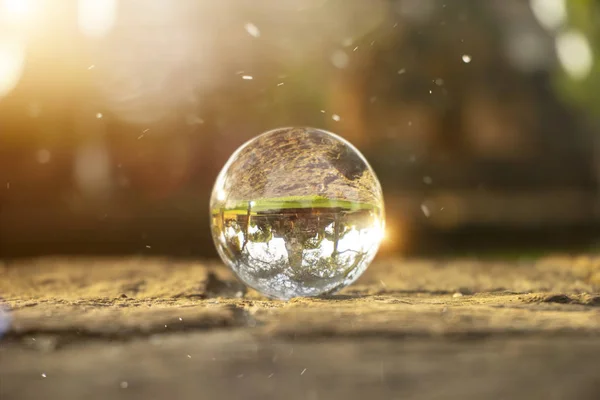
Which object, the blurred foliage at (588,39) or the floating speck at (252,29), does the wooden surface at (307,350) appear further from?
the floating speck at (252,29)

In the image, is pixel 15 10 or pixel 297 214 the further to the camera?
pixel 15 10

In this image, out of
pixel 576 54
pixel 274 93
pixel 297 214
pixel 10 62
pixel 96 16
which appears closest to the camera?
pixel 297 214

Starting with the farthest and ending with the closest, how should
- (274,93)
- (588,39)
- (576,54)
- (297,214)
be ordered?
(274,93)
(576,54)
(588,39)
(297,214)

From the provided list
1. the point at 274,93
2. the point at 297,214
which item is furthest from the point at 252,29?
the point at 297,214

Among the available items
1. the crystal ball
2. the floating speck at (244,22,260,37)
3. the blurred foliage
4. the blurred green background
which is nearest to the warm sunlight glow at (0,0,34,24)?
the blurred green background

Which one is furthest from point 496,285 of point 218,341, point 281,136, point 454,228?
point 454,228

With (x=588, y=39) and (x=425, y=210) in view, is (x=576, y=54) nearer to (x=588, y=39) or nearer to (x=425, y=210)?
(x=588, y=39)

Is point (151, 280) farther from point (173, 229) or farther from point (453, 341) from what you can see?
point (173, 229)
